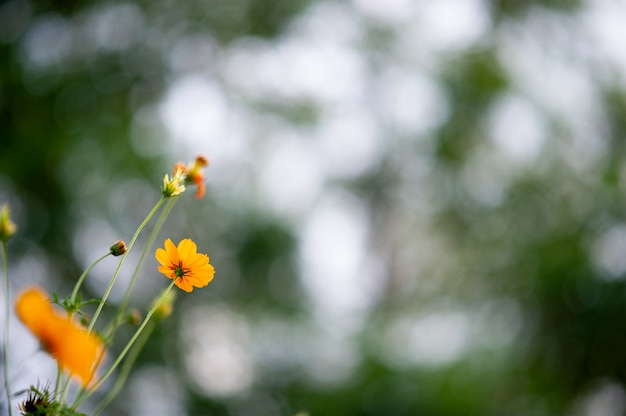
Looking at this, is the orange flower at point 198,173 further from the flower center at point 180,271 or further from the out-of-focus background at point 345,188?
the out-of-focus background at point 345,188

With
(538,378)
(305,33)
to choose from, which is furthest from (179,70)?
(538,378)

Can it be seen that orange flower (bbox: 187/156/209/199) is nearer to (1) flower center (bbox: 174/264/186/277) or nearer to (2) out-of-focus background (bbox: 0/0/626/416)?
(1) flower center (bbox: 174/264/186/277)

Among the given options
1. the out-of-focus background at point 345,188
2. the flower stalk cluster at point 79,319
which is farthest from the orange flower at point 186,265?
the out-of-focus background at point 345,188

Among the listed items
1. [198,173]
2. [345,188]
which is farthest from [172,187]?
[345,188]

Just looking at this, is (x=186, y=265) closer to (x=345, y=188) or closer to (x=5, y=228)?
(x=5, y=228)

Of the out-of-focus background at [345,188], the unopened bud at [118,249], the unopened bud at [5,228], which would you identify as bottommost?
the unopened bud at [5,228]

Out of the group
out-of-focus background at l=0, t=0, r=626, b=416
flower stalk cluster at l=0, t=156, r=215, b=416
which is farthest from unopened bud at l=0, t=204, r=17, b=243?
out-of-focus background at l=0, t=0, r=626, b=416
